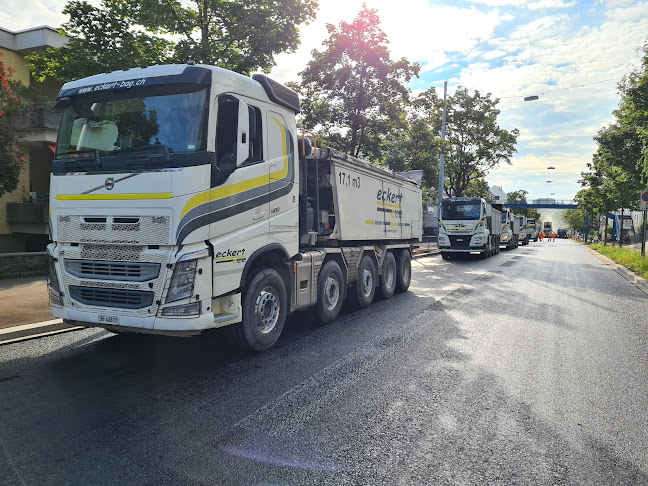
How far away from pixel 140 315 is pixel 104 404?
0.93m

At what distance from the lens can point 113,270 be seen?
472 cm

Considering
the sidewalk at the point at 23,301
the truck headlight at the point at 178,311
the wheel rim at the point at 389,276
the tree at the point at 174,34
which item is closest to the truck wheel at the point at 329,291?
the wheel rim at the point at 389,276

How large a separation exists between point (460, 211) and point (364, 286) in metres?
14.8

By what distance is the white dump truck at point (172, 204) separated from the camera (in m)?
4.52

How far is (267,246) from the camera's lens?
5.61m

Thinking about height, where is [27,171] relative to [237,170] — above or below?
above

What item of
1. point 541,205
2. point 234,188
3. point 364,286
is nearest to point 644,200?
point 364,286

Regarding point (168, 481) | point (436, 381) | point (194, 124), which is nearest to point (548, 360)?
point (436, 381)

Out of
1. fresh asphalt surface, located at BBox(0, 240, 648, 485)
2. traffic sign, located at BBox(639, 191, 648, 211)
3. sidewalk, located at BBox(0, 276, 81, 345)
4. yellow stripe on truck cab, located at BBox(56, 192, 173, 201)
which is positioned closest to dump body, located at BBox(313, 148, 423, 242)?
fresh asphalt surface, located at BBox(0, 240, 648, 485)

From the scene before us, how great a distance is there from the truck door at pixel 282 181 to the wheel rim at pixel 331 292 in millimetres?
1351

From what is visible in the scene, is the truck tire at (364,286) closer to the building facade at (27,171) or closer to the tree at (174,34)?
the tree at (174,34)

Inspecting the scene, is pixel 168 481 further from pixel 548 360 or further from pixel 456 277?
pixel 456 277

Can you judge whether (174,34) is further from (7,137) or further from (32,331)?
(32,331)

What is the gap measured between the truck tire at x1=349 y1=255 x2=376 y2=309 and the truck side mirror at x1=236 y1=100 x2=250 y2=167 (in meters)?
4.14
